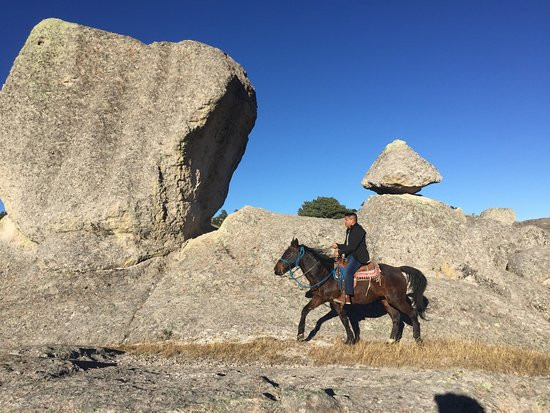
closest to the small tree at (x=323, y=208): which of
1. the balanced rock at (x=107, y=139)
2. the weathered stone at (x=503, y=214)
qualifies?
the weathered stone at (x=503, y=214)

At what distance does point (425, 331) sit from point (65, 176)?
16080 mm

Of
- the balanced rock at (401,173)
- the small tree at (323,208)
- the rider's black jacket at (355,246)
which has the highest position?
the small tree at (323,208)

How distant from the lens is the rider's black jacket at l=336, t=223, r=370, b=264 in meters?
13.0

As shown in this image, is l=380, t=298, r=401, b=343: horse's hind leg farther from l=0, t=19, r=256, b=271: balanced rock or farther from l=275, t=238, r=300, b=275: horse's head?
l=0, t=19, r=256, b=271: balanced rock

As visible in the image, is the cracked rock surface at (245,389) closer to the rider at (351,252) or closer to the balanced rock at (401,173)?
the rider at (351,252)

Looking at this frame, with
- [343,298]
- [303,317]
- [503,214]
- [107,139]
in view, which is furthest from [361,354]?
[503,214]

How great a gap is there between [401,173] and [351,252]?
8.93 meters

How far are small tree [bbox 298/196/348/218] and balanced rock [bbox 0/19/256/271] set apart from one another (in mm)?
41360

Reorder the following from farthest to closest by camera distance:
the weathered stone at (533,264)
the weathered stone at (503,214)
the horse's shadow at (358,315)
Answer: the weathered stone at (503,214) → the weathered stone at (533,264) → the horse's shadow at (358,315)

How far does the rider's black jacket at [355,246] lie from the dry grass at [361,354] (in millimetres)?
2810

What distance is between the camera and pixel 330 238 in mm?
18328

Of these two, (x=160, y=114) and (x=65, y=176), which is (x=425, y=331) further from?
(x=65, y=176)

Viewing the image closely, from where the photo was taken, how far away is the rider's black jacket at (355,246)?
42.5 feet

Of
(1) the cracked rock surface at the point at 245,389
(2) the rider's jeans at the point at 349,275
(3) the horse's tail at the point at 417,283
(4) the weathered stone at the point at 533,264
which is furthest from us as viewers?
(4) the weathered stone at the point at 533,264
